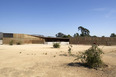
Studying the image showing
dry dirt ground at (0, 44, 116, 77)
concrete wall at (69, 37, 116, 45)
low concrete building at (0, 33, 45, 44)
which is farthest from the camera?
low concrete building at (0, 33, 45, 44)

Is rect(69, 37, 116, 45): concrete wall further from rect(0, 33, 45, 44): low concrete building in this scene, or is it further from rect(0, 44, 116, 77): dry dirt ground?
rect(0, 44, 116, 77): dry dirt ground

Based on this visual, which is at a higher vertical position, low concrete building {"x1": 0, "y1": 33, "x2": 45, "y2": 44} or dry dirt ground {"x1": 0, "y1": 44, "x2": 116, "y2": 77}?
low concrete building {"x1": 0, "y1": 33, "x2": 45, "y2": 44}

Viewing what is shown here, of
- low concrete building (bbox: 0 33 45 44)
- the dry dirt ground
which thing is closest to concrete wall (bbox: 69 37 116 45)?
low concrete building (bbox: 0 33 45 44)

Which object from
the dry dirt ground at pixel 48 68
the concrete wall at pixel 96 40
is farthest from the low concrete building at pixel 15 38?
the dry dirt ground at pixel 48 68

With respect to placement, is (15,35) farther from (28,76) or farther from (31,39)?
(28,76)

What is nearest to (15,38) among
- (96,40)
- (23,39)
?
(23,39)

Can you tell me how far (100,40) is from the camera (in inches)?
1398

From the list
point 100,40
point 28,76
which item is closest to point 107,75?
point 28,76

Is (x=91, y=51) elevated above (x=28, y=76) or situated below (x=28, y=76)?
above

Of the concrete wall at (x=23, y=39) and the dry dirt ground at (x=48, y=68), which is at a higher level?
the concrete wall at (x=23, y=39)

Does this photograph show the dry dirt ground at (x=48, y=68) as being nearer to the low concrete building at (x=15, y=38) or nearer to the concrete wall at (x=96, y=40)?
the concrete wall at (x=96, y=40)

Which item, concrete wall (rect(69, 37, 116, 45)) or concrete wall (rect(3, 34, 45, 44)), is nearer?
concrete wall (rect(69, 37, 116, 45))

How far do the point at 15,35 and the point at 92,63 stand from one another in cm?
3473

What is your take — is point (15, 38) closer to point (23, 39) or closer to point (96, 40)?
point (23, 39)
